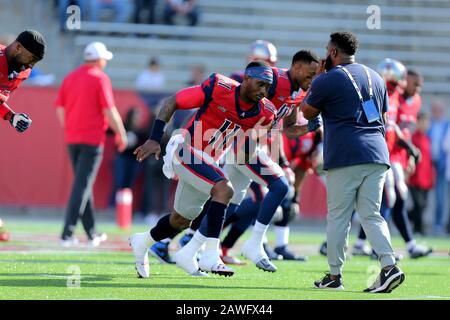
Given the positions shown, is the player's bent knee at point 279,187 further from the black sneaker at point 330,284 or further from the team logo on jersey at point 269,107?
the black sneaker at point 330,284

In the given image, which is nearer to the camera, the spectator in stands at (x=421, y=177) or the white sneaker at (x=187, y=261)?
the white sneaker at (x=187, y=261)

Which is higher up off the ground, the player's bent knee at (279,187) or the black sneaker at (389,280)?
the player's bent knee at (279,187)

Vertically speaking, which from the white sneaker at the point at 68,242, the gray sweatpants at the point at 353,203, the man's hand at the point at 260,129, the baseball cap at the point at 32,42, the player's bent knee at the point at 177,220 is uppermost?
the baseball cap at the point at 32,42

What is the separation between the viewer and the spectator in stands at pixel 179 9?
1967cm

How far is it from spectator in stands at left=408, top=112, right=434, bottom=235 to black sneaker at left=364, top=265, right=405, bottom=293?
29.8ft

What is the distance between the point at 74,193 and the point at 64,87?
1285 mm

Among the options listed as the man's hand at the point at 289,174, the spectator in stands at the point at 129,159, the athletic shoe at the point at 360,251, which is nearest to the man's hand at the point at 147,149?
the man's hand at the point at 289,174

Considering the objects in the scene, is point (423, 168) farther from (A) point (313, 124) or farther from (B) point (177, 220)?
(B) point (177, 220)

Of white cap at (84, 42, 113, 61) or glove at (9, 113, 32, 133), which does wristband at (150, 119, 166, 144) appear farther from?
white cap at (84, 42, 113, 61)

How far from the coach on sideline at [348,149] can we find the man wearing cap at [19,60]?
223 centimetres

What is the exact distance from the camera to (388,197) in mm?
10961

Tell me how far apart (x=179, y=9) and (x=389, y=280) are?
13.2 meters

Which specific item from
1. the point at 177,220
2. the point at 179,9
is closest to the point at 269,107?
the point at 177,220
